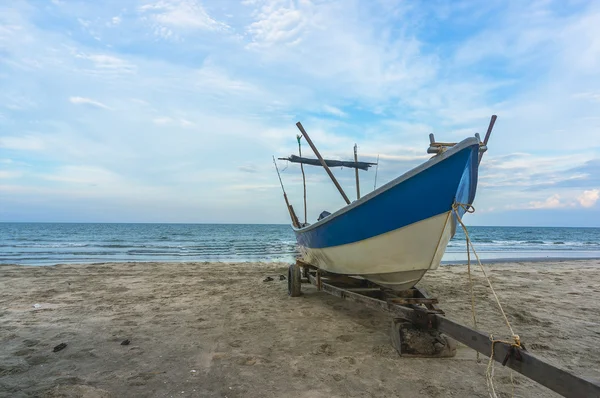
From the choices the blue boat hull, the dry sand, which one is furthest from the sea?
the blue boat hull

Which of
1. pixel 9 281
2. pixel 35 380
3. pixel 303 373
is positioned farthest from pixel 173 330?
pixel 9 281

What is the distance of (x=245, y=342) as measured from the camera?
448 centimetres

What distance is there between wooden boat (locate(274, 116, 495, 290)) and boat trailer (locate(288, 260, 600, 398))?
1.41 ft

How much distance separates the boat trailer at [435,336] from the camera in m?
2.12

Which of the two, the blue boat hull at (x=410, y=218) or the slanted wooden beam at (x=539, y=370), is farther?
the blue boat hull at (x=410, y=218)

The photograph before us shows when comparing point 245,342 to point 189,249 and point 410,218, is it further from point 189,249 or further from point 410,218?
point 189,249

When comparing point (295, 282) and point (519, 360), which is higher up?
point (519, 360)

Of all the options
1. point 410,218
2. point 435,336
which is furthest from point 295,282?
point 410,218

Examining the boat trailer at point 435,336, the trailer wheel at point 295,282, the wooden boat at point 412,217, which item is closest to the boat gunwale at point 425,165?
the wooden boat at point 412,217

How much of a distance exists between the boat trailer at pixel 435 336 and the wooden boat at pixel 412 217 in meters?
0.43

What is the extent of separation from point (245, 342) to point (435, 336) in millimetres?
2390

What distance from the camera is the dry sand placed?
130 inches

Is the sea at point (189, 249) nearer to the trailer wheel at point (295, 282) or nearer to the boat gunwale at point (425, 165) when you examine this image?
the trailer wheel at point (295, 282)

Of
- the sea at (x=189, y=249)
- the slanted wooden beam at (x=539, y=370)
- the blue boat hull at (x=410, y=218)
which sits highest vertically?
the blue boat hull at (x=410, y=218)
